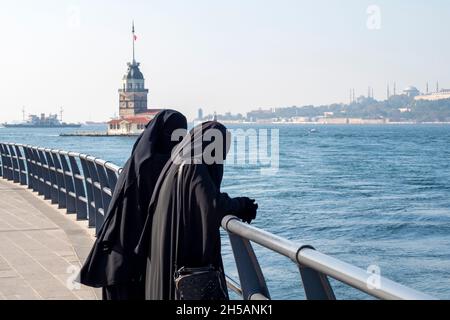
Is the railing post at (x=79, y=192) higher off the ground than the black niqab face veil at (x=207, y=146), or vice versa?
the black niqab face veil at (x=207, y=146)

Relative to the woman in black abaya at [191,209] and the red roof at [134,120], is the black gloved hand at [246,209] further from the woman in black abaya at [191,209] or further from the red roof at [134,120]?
the red roof at [134,120]

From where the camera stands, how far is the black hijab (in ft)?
13.1

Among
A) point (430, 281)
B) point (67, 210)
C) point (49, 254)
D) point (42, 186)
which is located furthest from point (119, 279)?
point (430, 281)

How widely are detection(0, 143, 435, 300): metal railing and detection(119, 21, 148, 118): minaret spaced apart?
15834 centimetres

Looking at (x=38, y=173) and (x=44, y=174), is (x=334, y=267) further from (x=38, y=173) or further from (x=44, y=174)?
(x=38, y=173)

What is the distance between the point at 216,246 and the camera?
4.07 meters

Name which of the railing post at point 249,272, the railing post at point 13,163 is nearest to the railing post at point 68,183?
the railing post at point 13,163

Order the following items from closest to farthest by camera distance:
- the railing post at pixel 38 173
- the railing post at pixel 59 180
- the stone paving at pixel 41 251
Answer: the stone paving at pixel 41 251 < the railing post at pixel 59 180 < the railing post at pixel 38 173

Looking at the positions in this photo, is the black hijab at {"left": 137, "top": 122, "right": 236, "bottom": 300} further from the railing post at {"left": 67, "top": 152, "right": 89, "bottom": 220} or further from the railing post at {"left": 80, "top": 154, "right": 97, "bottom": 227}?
the railing post at {"left": 67, "top": 152, "right": 89, "bottom": 220}

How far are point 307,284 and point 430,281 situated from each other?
20.1 meters

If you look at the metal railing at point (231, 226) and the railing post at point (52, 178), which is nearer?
the metal railing at point (231, 226)

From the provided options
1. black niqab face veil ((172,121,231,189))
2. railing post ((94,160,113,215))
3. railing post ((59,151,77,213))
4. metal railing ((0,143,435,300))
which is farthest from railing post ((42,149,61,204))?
black niqab face veil ((172,121,231,189))

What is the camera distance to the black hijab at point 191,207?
401 centimetres

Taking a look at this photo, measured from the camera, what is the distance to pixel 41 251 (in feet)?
30.7
